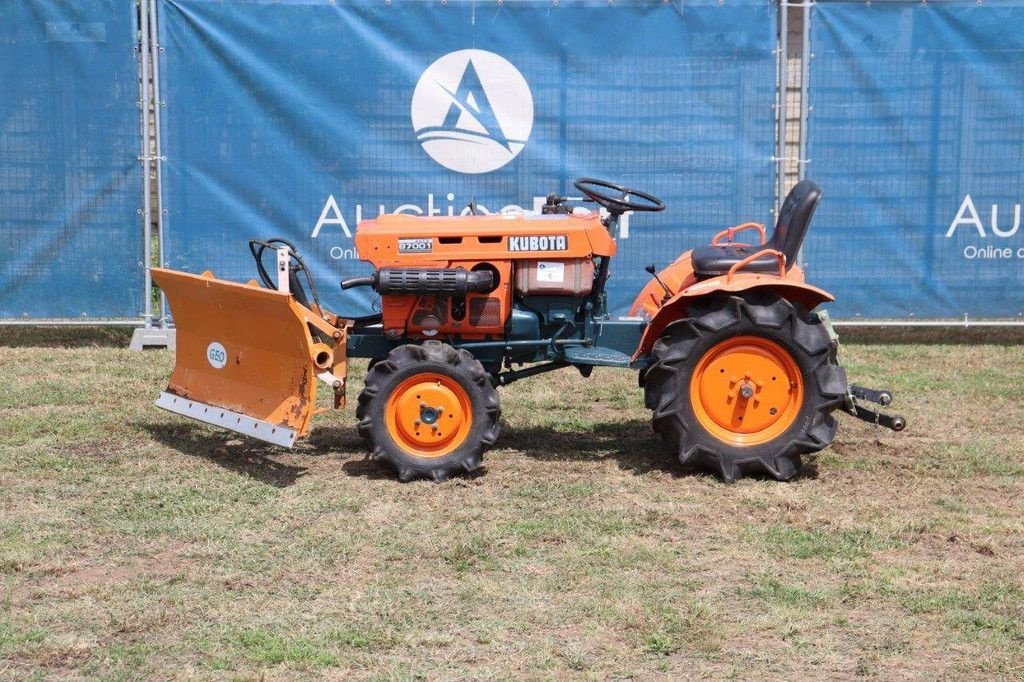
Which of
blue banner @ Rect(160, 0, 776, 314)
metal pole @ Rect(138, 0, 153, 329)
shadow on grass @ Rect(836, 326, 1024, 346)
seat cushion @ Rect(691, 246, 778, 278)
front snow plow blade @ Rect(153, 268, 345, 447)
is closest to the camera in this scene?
front snow plow blade @ Rect(153, 268, 345, 447)

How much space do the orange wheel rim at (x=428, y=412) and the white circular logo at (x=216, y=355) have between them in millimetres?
990

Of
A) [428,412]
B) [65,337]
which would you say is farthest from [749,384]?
[65,337]

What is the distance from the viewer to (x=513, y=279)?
5906 millimetres

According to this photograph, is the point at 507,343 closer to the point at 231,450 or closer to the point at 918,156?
the point at 231,450

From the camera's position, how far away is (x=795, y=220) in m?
5.79

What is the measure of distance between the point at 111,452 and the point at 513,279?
7.21ft

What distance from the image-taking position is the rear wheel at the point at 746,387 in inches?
219

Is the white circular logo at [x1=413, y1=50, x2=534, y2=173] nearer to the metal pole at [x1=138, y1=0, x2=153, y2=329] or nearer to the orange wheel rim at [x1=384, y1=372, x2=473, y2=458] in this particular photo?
the metal pole at [x1=138, y1=0, x2=153, y2=329]

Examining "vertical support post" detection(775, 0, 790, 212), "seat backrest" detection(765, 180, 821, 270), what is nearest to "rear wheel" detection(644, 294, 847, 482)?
"seat backrest" detection(765, 180, 821, 270)

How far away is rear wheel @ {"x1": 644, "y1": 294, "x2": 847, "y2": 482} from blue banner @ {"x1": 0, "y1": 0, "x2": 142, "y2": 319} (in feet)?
15.7

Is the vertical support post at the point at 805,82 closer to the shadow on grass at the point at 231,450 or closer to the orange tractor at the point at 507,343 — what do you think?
the orange tractor at the point at 507,343

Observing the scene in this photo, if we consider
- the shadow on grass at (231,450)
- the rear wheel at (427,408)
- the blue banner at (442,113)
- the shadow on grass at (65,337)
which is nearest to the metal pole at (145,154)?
the blue banner at (442,113)

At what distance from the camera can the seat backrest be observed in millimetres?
5738

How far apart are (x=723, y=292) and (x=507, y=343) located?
1072mm
